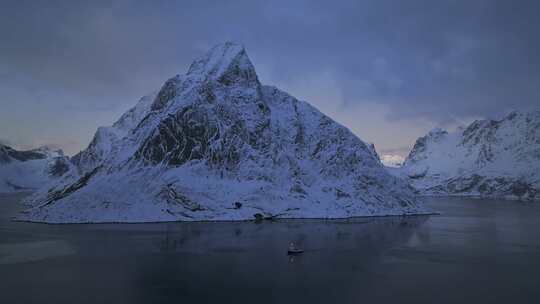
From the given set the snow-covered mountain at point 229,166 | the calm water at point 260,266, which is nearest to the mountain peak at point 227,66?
the snow-covered mountain at point 229,166

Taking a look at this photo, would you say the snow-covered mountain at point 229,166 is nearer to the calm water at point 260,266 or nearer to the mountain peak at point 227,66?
the mountain peak at point 227,66

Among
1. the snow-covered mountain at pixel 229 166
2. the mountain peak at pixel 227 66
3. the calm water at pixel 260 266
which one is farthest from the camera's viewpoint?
the mountain peak at pixel 227 66

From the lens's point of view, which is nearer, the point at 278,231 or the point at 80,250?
the point at 80,250

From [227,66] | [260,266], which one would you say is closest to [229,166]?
[227,66]

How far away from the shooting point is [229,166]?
149 m

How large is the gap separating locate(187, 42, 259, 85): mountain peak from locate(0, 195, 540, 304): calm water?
8343 cm

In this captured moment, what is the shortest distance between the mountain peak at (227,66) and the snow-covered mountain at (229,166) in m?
0.47

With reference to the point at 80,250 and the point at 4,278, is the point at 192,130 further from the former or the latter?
the point at 4,278

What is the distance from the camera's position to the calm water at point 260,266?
48719 millimetres

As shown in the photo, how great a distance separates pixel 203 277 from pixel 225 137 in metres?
104

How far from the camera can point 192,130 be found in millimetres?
155625

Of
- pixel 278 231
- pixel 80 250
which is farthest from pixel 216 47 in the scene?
pixel 80 250

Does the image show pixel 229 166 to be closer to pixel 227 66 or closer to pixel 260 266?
pixel 227 66

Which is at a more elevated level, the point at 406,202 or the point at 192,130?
the point at 192,130
